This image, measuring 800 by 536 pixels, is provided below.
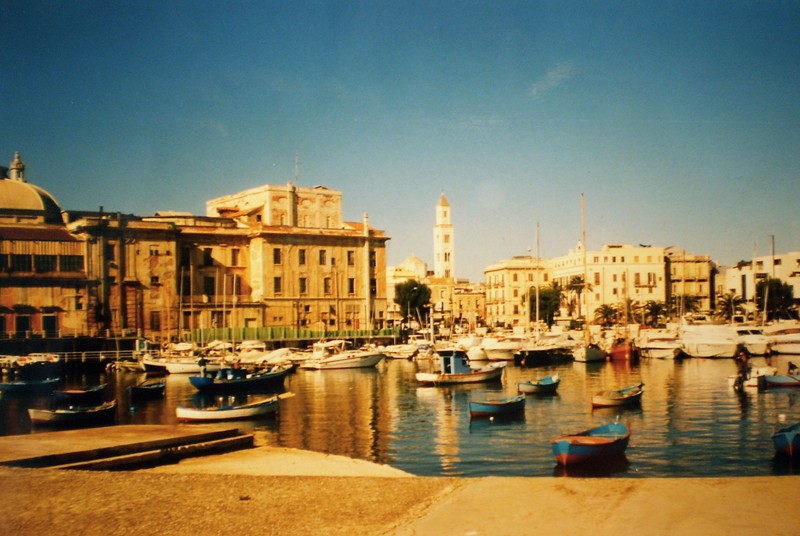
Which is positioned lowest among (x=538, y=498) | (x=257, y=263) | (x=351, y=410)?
(x=351, y=410)

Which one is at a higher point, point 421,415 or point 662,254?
point 662,254

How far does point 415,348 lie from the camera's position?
78.6 meters

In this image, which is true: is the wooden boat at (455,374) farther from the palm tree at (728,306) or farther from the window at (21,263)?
the palm tree at (728,306)

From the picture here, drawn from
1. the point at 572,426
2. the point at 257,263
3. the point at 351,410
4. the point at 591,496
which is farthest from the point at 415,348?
the point at 591,496

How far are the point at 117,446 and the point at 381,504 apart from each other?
7203 mm

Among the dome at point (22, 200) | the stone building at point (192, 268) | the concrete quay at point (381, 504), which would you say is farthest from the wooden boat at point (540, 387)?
the stone building at point (192, 268)

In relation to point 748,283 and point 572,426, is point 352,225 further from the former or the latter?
point 572,426

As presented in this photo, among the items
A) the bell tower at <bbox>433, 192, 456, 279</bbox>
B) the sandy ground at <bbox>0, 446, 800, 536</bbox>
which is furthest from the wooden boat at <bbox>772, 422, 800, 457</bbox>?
the bell tower at <bbox>433, 192, 456, 279</bbox>

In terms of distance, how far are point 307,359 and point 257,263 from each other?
59.3 ft

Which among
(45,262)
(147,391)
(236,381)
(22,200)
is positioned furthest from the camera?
(45,262)

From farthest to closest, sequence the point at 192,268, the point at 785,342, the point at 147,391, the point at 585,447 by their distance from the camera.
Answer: the point at 192,268 → the point at 785,342 → the point at 147,391 → the point at 585,447

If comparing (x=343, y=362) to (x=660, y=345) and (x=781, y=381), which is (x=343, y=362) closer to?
(x=660, y=345)

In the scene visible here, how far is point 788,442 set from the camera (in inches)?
908

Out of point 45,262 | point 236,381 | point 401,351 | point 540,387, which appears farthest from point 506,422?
point 401,351
